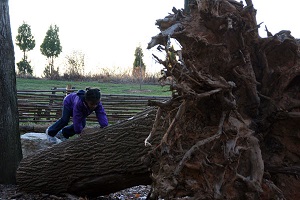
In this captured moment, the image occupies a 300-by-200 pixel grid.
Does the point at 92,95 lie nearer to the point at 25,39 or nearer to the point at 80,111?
A: the point at 80,111

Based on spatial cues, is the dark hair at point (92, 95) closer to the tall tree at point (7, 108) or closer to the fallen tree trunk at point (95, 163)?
the tall tree at point (7, 108)

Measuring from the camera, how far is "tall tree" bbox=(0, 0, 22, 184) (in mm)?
4941

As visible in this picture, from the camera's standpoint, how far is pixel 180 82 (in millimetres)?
2402

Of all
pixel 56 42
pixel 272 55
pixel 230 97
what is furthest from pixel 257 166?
pixel 56 42

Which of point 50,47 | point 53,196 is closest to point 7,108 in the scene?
point 53,196

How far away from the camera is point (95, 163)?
413 cm

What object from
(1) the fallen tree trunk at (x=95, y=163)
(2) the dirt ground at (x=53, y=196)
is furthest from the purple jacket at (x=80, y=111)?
(1) the fallen tree trunk at (x=95, y=163)

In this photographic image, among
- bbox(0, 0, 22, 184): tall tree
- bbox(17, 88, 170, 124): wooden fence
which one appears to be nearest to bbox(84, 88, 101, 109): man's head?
bbox(0, 0, 22, 184): tall tree

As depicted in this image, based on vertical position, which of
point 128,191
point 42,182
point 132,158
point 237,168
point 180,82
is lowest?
point 128,191

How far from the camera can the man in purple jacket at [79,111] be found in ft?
18.8

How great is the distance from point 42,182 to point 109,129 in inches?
39.2

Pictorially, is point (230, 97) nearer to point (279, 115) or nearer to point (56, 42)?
point (279, 115)

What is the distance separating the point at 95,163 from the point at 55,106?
7.93 m

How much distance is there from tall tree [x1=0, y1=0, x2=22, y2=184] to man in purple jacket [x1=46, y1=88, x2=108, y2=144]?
1.04m
